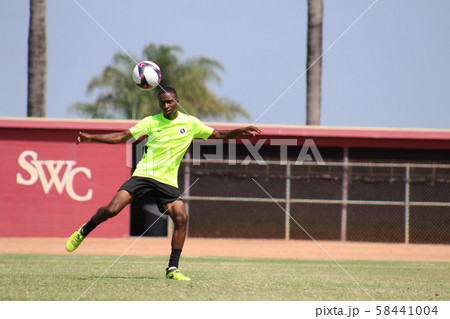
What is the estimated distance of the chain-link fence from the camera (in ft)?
70.1

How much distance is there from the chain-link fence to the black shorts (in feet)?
41.3

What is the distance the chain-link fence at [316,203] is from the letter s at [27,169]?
4.31 m

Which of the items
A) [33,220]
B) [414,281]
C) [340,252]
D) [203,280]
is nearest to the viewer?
[203,280]

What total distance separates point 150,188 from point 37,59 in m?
14.8

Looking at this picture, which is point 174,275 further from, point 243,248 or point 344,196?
point 344,196

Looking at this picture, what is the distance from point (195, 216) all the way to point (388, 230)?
231 inches

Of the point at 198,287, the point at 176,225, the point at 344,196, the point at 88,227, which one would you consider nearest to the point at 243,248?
the point at 344,196

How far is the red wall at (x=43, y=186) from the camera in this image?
20297 mm

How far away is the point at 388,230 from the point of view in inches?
846

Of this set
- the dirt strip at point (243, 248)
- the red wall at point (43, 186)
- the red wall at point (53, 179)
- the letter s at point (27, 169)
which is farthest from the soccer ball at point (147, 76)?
the letter s at point (27, 169)

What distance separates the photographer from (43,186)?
20.3 metres

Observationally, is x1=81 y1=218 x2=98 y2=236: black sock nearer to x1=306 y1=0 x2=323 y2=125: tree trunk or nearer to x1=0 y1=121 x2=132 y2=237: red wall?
x1=0 y1=121 x2=132 y2=237: red wall

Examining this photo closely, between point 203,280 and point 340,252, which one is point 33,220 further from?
point 203,280

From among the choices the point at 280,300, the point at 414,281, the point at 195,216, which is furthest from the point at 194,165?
the point at 280,300
